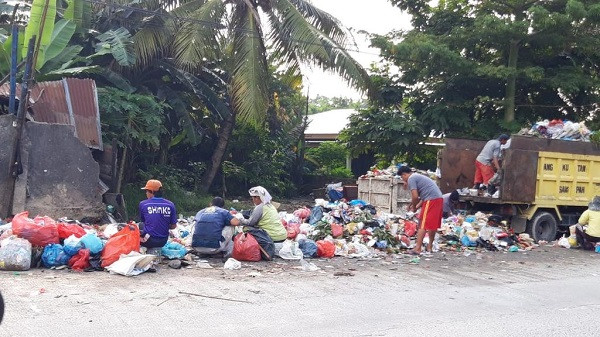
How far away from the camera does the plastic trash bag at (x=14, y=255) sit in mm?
8141

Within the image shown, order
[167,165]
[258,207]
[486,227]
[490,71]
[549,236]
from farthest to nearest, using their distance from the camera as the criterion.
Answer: [167,165]
[490,71]
[549,236]
[486,227]
[258,207]

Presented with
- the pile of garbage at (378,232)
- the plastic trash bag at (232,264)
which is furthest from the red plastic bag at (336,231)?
the plastic trash bag at (232,264)

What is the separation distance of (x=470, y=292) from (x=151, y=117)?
8.82 meters

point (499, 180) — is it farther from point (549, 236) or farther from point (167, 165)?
point (167, 165)

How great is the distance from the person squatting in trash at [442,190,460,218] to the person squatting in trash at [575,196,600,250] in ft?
7.70

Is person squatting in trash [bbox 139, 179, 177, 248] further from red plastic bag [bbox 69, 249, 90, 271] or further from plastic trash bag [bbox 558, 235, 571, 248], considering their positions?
plastic trash bag [bbox 558, 235, 571, 248]

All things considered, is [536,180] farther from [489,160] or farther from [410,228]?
[410,228]

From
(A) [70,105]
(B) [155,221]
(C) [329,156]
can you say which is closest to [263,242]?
(B) [155,221]

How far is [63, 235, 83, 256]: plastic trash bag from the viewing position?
28.2 ft

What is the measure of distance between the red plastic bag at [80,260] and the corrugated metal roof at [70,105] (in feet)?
13.3

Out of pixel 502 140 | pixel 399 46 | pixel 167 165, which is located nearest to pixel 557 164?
pixel 502 140

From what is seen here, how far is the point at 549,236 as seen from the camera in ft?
45.9

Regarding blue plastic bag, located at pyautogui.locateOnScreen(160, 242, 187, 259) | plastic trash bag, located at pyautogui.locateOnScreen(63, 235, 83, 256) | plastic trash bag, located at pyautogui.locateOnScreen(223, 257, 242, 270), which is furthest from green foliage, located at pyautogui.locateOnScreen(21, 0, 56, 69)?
plastic trash bag, located at pyautogui.locateOnScreen(223, 257, 242, 270)

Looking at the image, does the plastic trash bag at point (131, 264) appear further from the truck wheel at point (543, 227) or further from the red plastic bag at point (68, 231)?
the truck wheel at point (543, 227)
